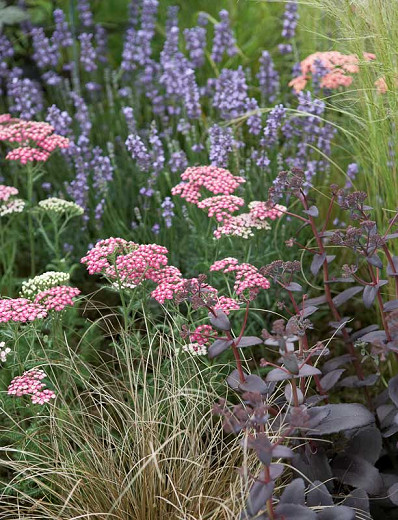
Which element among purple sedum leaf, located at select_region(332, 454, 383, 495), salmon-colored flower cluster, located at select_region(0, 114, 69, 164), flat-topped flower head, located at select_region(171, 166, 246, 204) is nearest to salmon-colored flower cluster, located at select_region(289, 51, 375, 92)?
flat-topped flower head, located at select_region(171, 166, 246, 204)

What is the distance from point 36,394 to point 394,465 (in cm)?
125

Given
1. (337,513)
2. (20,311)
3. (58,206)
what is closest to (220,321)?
(337,513)

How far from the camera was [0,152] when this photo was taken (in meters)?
4.74

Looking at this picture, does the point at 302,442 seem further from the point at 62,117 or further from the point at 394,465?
the point at 62,117

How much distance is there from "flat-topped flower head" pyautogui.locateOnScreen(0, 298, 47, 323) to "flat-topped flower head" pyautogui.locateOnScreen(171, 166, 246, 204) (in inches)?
29.1

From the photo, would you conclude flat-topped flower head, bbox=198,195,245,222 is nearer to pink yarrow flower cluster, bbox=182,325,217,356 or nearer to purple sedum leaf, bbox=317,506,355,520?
pink yarrow flower cluster, bbox=182,325,217,356

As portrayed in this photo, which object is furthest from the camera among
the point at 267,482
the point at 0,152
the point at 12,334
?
the point at 0,152

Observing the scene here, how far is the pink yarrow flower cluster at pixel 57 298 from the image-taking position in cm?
253

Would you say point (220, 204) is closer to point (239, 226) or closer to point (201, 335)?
point (239, 226)

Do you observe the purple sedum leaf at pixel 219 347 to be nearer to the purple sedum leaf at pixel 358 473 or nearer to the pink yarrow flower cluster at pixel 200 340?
the pink yarrow flower cluster at pixel 200 340

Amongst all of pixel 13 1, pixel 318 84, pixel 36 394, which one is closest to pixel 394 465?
pixel 36 394

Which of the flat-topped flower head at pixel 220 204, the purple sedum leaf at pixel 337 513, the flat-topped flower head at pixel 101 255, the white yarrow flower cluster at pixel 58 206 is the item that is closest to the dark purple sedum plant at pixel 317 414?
the purple sedum leaf at pixel 337 513

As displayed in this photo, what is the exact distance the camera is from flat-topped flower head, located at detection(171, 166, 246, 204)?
2.91 metres

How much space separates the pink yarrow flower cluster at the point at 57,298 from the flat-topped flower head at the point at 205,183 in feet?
1.95
